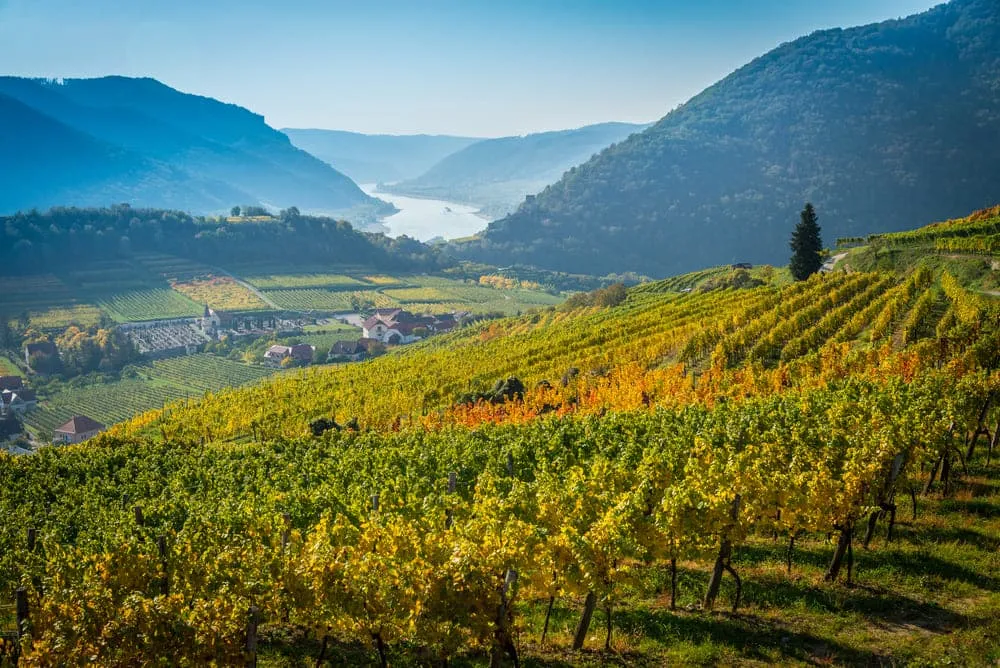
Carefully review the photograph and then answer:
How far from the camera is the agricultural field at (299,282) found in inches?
7279

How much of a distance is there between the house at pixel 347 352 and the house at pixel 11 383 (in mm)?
48674

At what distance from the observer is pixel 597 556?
586 inches

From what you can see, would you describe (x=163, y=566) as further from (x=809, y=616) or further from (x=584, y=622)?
(x=809, y=616)

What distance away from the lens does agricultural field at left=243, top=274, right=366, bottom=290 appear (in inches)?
7279

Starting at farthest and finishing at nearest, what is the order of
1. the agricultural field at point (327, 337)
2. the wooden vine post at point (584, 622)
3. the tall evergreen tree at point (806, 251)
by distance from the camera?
1. the agricultural field at point (327, 337)
2. the tall evergreen tree at point (806, 251)
3. the wooden vine post at point (584, 622)

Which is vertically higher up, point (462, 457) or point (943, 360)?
point (943, 360)

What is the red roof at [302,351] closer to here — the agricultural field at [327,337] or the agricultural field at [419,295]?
the agricultural field at [327,337]

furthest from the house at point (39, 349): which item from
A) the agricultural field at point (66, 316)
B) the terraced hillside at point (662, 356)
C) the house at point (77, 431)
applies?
the terraced hillside at point (662, 356)

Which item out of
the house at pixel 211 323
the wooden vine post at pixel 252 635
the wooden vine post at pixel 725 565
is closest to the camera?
the wooden vine post at pixel 252 635

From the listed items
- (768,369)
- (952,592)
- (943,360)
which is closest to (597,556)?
(952,592)

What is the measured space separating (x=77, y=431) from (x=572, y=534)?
3502 inches

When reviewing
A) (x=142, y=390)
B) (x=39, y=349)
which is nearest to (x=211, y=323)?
(x=39, y=349)

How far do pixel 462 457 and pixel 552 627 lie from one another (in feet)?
39.2

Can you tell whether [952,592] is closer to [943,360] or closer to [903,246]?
[943,360]
